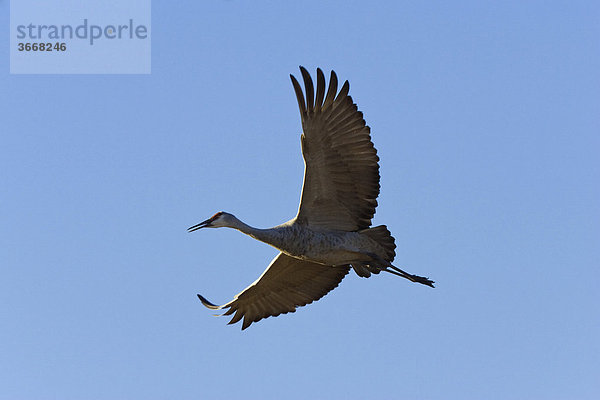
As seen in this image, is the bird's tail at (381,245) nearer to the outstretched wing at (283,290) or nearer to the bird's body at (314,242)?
the bird's body at (314,242)

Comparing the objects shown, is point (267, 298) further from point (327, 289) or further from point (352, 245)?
point (352, 245)

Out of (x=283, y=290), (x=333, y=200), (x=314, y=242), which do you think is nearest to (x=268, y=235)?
(x=314, y=242)

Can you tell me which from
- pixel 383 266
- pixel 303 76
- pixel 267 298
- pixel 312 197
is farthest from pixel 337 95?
pixel 267 298

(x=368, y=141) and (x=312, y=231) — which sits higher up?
(x=368, y=141)

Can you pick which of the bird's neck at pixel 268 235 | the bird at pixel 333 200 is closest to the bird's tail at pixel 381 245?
the bird at pixel 333 200

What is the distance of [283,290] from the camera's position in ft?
53.4

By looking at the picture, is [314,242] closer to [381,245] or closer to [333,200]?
[333,200]

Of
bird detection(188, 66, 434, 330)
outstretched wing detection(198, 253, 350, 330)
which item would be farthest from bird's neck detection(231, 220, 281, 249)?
outstretched wing detection(198, 253, 350, 330)

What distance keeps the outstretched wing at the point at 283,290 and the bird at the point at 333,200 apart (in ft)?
0.96

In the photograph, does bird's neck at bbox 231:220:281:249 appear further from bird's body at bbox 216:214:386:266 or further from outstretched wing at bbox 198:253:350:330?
outstretched wing at bbox 198:253:350:330

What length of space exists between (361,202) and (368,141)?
3.24ft

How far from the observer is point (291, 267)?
15930 mm

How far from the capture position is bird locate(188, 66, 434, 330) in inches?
561

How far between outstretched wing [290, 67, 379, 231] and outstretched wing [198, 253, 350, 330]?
1.27 m
